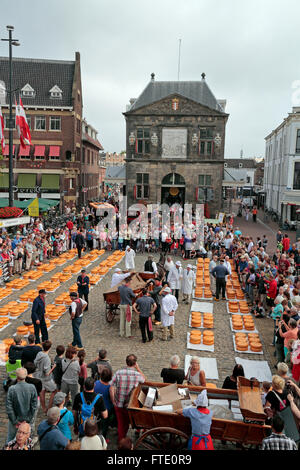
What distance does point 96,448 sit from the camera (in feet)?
17.5

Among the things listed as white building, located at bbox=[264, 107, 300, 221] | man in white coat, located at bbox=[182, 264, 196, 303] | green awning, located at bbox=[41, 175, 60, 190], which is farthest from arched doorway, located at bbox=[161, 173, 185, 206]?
man in white coat, located at bbox=[182, 264, 196, 303]

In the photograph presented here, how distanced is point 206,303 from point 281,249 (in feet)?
30.2

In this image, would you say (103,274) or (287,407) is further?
(103,274)

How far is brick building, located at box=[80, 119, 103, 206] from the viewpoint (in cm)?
5189

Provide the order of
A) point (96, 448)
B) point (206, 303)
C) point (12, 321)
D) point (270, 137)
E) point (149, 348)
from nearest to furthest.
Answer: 1. point (96, 448)
2. point (149, 348)
3. point (12, 321)
4. point (206, 303)
5. point (270, 137)

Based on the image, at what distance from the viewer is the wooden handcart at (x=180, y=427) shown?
20.6 ft

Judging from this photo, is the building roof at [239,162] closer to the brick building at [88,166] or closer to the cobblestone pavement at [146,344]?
the brick building at [88,166]

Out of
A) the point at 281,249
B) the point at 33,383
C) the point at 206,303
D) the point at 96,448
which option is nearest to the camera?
the point at 96,448

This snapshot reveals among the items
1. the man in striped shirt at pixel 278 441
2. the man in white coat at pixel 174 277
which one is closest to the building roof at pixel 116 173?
the man in white coat at pixel 174 277

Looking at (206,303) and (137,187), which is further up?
(137,187)

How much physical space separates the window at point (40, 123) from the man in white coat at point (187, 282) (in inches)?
1301

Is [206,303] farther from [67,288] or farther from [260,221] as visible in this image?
[260,221]

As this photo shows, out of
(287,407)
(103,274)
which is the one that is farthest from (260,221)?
(287,407)
